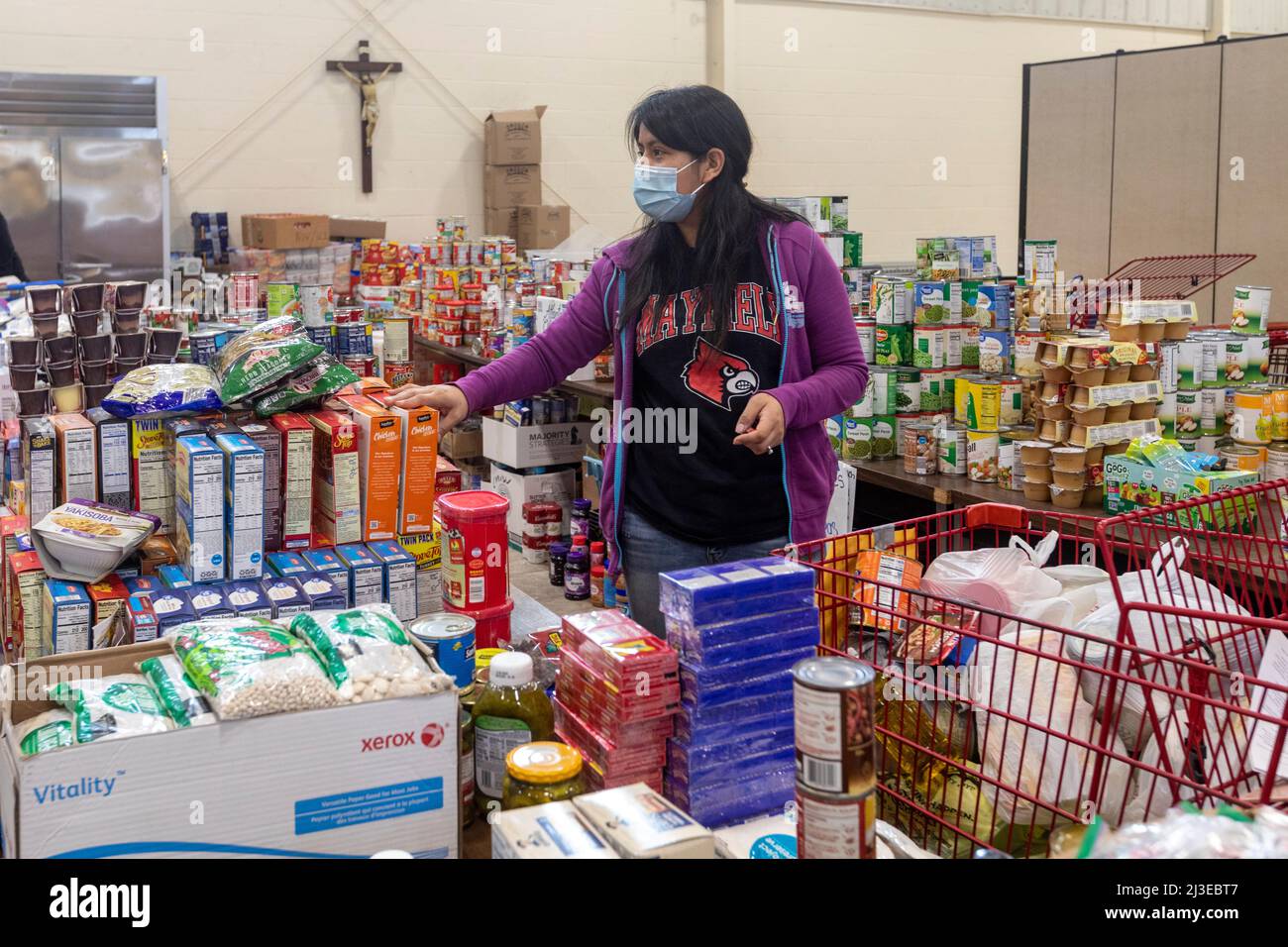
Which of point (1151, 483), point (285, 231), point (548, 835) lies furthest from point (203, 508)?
point (285, 231)

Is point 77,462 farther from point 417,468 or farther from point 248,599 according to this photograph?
point 417,468

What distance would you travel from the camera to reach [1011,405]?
4.09m

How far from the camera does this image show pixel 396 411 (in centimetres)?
258

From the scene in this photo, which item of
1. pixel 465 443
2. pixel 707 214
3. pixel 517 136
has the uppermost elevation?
pixel 517 136

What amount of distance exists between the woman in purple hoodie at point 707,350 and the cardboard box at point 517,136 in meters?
7.36

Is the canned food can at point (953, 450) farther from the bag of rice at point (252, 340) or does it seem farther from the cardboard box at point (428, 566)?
the bag of rice at point (252, 340)

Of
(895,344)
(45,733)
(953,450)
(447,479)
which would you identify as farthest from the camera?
(895,344)

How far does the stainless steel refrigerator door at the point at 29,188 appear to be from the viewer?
711 centimetres

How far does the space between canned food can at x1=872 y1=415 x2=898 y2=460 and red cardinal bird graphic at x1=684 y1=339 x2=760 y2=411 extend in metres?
2.15

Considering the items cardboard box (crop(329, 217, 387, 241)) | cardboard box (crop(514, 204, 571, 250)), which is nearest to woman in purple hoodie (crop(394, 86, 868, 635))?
cardboard box (crop(329, 217, 387, 241))

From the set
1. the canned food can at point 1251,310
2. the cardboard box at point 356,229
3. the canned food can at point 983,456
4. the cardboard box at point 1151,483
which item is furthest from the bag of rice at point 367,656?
the cardboard box at point 356,229

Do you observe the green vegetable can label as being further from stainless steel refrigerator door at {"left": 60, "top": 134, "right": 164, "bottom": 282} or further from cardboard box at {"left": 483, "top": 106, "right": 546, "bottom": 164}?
cardboard box at {"left": 483, "top": 106, "right": 546, "bottom": 164}

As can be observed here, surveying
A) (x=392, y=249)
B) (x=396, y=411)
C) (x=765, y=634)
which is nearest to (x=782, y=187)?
(x=392, y=249)

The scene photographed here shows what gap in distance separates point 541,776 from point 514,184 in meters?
8.80
